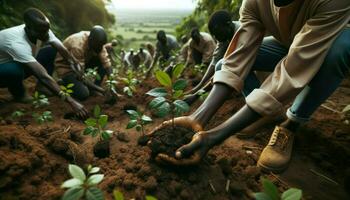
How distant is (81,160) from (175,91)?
729mm

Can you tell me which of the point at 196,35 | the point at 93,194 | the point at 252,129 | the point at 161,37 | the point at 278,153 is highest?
the point at 93,194

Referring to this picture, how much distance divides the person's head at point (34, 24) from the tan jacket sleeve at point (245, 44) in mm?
2386

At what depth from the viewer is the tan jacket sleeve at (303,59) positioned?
4.58ft

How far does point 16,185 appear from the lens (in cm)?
134

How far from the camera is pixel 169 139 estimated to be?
1.52 meters

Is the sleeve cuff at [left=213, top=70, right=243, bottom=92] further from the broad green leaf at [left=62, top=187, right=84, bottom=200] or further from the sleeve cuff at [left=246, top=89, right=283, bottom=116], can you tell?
→ the broad green leaf at [left=62, top=187, right=84, bottom=200]

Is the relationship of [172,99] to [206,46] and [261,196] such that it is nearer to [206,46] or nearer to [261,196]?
[261,196]

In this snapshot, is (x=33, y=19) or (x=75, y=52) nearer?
(x=33, y=19)

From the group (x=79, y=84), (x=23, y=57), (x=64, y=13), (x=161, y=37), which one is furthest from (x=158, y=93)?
(x=64, y=13)

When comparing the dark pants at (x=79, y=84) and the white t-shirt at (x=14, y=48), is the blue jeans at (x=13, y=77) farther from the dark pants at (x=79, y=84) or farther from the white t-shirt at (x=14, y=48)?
the dark pants at (x=79, y=84)

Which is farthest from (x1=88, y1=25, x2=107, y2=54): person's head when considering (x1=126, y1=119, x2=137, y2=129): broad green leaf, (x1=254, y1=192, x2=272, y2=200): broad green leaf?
(x1=254, y1=192, x2=272, y2=200): broad green leaf

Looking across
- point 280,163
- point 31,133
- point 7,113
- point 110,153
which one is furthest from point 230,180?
point 7,113

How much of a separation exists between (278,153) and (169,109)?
0.78m

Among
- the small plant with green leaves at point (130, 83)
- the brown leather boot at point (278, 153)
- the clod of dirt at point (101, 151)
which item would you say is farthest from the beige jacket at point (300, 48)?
the small plant with green leaves at point (130, 83)
